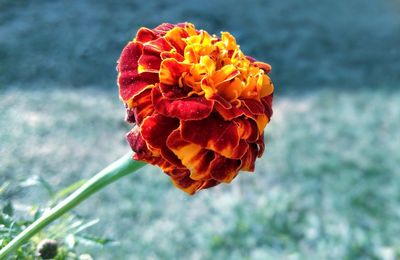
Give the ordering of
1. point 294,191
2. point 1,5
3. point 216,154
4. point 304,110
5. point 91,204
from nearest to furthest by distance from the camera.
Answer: point 216,154, point 1,5, point 91,204, point 294,191, point 304,110

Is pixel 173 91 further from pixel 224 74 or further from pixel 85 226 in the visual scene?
pixel 85 226

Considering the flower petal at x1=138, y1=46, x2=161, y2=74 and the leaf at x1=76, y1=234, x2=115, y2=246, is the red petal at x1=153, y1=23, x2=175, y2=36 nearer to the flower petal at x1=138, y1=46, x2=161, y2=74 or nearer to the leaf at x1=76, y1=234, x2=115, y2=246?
the flower petal at x1=138, y1=46, x2=161, y2=74

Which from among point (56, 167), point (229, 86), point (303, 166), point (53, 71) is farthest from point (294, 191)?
point (229, 86)

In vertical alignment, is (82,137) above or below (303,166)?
above

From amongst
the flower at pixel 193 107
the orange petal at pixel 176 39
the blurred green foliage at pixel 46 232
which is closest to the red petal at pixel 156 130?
the flower at pixel 193 107

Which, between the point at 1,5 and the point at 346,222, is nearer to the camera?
the point at 1,5

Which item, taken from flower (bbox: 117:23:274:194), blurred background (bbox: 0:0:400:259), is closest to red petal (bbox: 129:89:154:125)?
flower (bbox: 117:23:274:194)

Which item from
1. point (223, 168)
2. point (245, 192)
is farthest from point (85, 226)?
point (245, 192)

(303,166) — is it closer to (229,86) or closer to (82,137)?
(82,137)
